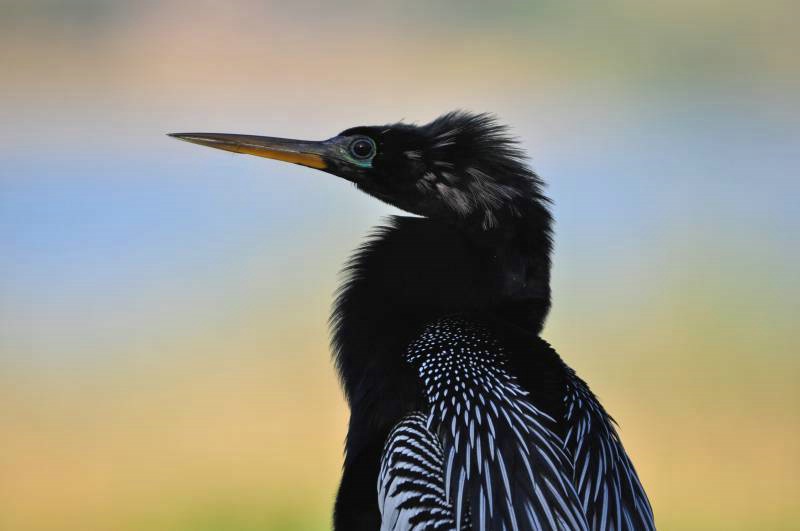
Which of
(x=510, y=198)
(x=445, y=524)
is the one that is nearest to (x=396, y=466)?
(x=445, y=524)

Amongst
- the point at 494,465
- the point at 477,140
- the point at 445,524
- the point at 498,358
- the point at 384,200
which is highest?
the point at 477,140

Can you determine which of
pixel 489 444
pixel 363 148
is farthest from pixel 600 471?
pixel 363 148

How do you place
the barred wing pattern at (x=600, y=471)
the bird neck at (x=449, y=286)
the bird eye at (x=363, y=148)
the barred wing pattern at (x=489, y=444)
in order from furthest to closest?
1. the bird eye at (x=363, y=148)
2. the bird neck at (x=449, y=286)
3. the barred wing pattern at (x=600, y=471)
4. the barred wing pattern at (x=489, y=444)

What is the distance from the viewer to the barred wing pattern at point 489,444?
229cm

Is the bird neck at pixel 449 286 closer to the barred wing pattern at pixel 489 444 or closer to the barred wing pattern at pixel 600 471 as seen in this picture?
the barred wing pattern at pixel 489 444

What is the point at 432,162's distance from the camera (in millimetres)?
2832

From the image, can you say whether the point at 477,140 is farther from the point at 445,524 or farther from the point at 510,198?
the point at 445,524

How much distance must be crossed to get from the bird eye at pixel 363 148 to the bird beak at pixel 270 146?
0.09m

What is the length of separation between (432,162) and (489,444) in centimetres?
88

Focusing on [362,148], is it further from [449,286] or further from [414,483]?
[414,483]

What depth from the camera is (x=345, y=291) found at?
2.82 meters

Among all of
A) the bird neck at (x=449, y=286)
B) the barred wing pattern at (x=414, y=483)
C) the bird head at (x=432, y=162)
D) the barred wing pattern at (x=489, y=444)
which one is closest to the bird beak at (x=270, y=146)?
the bird head at (x=432, y=162)

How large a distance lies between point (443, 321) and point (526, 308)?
0.25 meters

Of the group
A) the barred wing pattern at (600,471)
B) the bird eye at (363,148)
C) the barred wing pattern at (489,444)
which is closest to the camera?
the barred wing pattern at (489,444)
